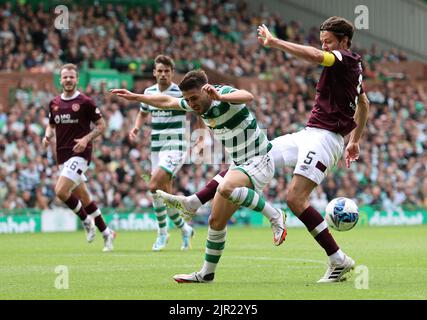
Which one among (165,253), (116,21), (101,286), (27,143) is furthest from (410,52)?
(101,286)

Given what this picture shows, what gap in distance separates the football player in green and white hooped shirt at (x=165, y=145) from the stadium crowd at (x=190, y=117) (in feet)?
19.6

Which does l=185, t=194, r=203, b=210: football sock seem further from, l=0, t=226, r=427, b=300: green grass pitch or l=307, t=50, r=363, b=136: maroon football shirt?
l=307, t=50, r=363, b=136: maroon football shirt

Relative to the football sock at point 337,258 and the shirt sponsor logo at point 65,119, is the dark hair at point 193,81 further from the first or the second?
the shirt sponsor logo at point 65,119

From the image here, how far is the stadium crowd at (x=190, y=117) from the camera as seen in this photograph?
23031mm

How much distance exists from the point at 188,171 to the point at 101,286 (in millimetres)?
15515

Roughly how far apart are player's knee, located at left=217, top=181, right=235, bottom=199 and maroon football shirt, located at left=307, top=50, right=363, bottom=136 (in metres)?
1.11

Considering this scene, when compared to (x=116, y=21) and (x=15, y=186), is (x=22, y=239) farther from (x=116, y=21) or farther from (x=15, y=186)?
(x=116, y=21)

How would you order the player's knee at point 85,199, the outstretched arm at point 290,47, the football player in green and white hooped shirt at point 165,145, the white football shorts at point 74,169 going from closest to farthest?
the outstretched arm at point 290,47, the football player in green and white hooped shirt at point 165,145, the white football shorts at point 74,169, the player's knee at point 85,199

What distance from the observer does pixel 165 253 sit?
45.2 feet

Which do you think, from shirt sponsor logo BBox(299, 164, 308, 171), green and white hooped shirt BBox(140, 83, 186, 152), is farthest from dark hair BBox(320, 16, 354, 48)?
green and white hooped shirt BBox(140, 83, 186, 152)

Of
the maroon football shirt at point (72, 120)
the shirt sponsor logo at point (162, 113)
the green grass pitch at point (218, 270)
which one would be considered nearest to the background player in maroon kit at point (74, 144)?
the maroon football shirt at point (72, 120)

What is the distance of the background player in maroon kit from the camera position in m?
14.5

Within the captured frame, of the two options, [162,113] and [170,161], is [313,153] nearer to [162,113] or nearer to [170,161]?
[170,161]

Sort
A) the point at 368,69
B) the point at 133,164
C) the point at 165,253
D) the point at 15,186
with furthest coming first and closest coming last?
the point at 368,69
the point at 133,164
the point at 15,186
the point at 165,253
